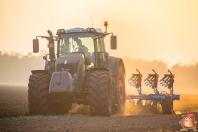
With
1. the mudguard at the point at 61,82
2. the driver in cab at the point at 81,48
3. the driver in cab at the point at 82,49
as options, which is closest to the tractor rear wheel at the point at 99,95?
the mudguard at the point at 61,82

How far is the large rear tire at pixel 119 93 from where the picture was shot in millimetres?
16344

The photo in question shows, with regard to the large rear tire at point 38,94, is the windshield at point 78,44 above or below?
above

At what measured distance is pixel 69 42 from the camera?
1591 centimetres

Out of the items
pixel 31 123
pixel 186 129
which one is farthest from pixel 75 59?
pixel 186 129

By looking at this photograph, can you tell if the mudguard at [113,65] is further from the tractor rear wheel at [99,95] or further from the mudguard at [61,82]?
the mudguard at [61,82]

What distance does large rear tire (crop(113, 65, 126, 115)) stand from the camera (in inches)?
643

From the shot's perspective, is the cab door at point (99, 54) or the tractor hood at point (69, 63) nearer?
the tractor hood at point (69, 63)

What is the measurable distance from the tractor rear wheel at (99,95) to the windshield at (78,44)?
1.74 metres

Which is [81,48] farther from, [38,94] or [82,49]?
[38,94]

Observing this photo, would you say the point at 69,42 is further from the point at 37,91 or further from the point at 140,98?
the point at 140,98

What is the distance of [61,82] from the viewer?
14.0 metres

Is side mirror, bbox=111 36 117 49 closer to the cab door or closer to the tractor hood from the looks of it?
the cab door

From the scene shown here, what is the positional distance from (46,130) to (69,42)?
20.8ft

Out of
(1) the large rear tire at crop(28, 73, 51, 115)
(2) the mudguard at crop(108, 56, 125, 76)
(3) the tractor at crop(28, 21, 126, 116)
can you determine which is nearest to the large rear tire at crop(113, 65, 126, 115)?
(3) the tractor at crop(28, 21, 126, 116)
